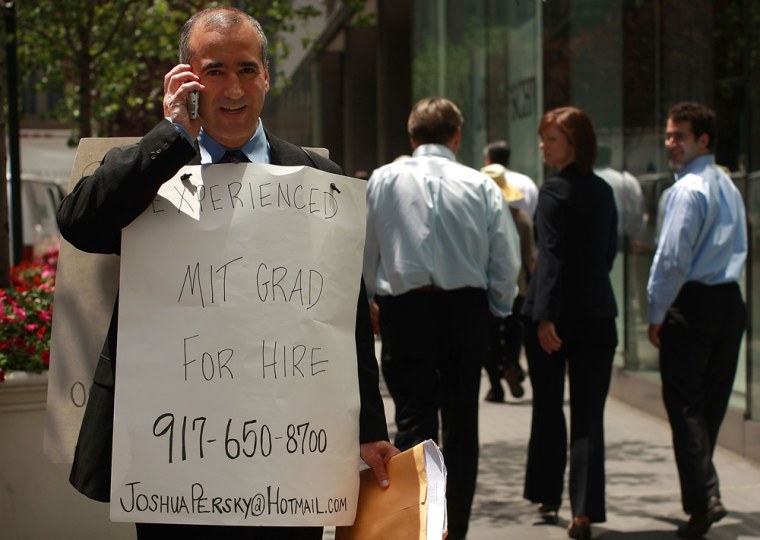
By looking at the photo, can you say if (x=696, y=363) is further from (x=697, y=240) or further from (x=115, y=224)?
(x=115, y=224)

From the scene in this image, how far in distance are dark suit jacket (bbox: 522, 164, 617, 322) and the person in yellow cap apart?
11.0ft

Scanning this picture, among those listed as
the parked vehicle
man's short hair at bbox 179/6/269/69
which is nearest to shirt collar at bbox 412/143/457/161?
man's short hair at bbox 179/6/269/69

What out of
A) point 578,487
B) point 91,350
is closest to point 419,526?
point 91,350

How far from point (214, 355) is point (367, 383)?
0.42m

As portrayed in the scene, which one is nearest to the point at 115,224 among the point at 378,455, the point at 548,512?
the point at 378,455

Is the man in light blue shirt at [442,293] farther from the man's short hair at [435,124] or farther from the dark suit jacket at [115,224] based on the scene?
the dark suit jacket at [115,224]

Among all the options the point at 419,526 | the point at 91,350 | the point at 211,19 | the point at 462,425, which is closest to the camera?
the point at 419,526

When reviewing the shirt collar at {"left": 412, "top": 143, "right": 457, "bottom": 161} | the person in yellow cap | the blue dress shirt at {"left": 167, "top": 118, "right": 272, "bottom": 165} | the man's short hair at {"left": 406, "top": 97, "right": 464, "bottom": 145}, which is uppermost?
the man's short hair at {"left": 406, "top": 97, "right": 464, "bottom": 145}

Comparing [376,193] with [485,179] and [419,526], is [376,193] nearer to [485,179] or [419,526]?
[485,179]

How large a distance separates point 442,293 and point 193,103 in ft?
9.89

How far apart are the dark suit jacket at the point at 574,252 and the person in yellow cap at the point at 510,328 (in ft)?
11.0

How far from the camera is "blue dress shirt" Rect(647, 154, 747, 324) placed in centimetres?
595

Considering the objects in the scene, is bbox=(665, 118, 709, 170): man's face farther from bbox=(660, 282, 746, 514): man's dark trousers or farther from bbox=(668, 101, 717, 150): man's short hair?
bbox=(660, 282, 746, 514): man's dark trousers

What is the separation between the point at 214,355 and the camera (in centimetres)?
282
